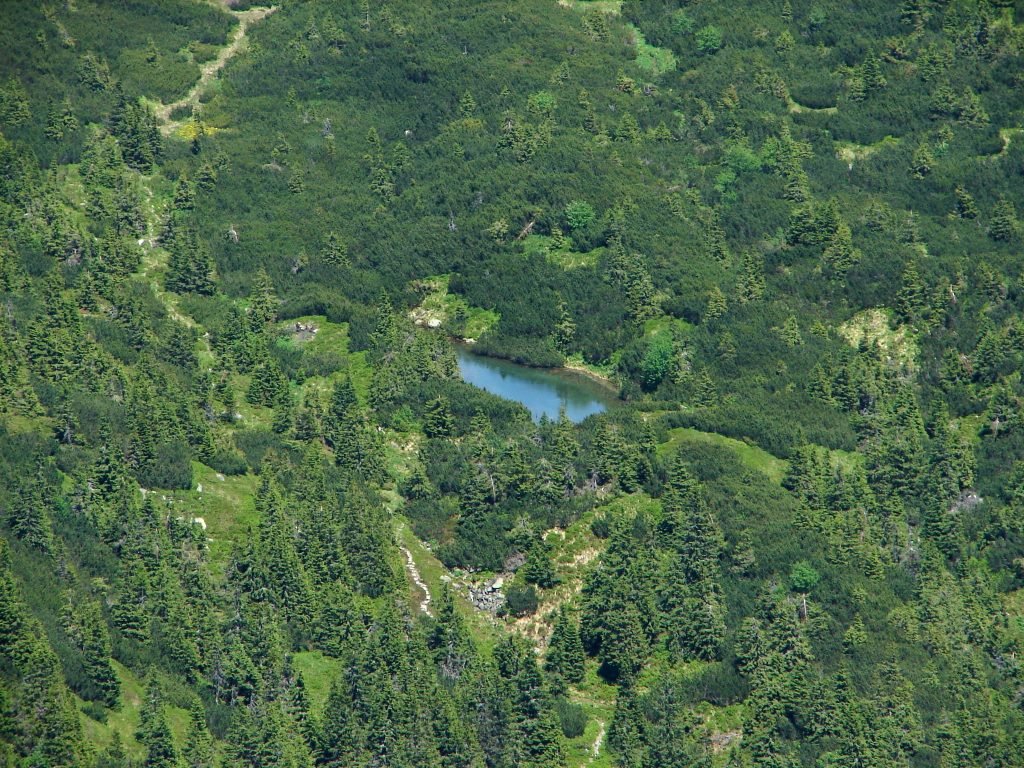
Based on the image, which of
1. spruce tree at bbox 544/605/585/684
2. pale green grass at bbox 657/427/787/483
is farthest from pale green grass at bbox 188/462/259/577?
pale green grass at bbox 657/427/787/483

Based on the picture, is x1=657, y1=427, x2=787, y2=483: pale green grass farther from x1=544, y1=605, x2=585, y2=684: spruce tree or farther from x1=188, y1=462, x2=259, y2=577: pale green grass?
x1=188, y1=462, x2=259, y2=577: pale green grass

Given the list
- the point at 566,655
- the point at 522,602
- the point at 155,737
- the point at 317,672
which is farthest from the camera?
the point at 522,602

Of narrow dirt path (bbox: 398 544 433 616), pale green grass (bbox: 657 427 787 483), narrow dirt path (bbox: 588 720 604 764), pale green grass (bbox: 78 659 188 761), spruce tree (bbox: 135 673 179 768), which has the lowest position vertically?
narrow dirt path (bbox: 398 544 433 616)

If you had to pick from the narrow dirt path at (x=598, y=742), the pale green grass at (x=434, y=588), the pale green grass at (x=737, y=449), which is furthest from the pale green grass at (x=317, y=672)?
the pale green grass at (x=737, y=449)

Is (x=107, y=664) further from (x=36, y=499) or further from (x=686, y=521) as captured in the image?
(x=686, y=521)

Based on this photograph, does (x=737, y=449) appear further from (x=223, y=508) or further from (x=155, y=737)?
(x=155, y=737)

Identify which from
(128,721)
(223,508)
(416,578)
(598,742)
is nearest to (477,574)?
(416,578)

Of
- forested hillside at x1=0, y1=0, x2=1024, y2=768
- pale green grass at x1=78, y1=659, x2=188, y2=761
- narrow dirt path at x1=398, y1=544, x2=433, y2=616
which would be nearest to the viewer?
pale green grass at x1=78, y1=659, x2=188, y2=761

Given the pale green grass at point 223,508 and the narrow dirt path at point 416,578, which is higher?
the pale green grass at point 223,508

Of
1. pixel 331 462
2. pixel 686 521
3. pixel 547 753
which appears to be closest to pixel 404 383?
pixel 331 462

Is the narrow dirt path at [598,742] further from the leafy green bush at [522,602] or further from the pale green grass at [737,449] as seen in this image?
the pale green grass at [737,449]

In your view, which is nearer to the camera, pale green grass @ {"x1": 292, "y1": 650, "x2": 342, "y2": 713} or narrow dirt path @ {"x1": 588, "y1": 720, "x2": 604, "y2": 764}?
narrow dirt path @ {"x1": 588, "y1": 720, "x2": 604, "y2": 764}
